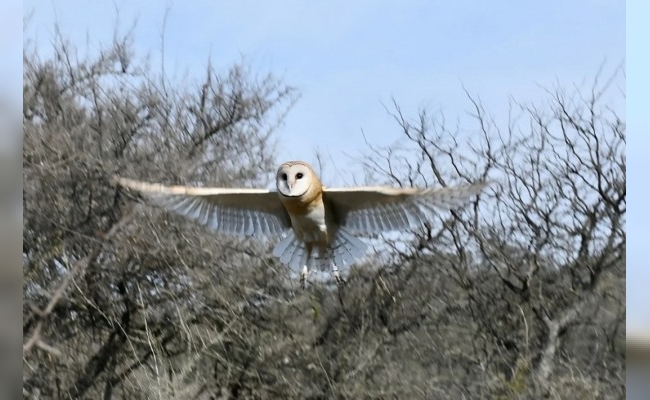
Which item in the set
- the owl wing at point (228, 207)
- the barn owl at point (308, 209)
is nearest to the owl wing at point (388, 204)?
the barn owl at point (308, 209)

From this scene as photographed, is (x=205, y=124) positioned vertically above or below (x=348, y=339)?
above

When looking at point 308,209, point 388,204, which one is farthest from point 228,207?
point 388,204

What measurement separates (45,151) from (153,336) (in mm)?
924

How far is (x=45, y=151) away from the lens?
3.57 meters

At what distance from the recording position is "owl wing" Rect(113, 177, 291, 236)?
2.30m

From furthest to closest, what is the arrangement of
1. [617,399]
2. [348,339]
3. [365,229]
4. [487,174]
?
[348,339] < [487,174] < [617,399] < [365,229]

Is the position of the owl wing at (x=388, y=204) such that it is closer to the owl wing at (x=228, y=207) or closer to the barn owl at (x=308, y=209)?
the barn owl at (x=308, y=209)

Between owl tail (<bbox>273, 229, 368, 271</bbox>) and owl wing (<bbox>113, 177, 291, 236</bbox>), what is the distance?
0.16 ft

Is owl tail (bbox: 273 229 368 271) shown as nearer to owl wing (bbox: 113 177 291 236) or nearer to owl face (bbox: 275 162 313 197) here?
owl wing (bbox: 113 177 291 236)

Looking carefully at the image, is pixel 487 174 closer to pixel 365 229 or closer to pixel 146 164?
pixel 365 229

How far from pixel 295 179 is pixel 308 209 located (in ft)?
0.42

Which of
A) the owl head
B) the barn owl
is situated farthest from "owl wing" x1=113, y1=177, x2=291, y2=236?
the owl head

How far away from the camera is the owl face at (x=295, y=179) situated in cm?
219

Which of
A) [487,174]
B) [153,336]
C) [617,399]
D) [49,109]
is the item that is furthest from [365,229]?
[49,109]
